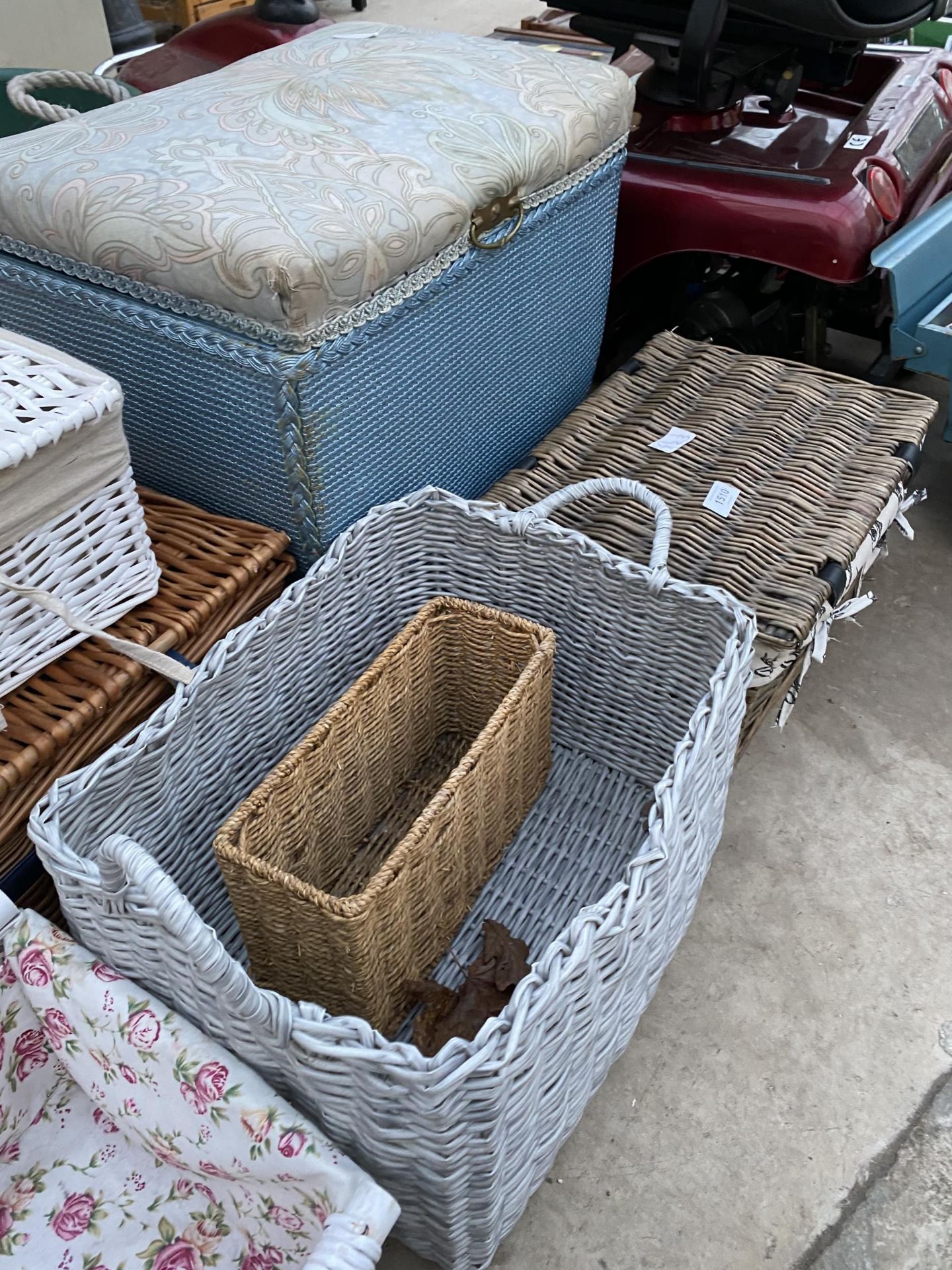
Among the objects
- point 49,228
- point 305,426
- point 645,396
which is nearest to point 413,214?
point 305,426

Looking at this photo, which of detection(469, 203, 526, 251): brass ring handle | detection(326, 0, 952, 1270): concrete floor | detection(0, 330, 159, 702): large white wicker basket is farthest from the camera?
detection(469, 203, 526, 251): brass ring handle

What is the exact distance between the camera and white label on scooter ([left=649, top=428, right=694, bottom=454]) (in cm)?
117

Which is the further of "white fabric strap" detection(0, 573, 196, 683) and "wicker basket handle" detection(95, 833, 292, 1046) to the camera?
"white fabric strap" detection(0, 573, 196, 683)

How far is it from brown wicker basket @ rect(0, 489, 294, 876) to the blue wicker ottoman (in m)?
0.05

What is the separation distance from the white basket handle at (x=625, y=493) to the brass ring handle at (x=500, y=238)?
0.82ft

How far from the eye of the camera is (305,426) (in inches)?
33.6

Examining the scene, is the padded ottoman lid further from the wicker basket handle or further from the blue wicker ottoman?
the wicker basket handle

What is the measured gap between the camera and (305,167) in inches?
34.7

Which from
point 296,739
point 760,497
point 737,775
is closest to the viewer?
point 296,739

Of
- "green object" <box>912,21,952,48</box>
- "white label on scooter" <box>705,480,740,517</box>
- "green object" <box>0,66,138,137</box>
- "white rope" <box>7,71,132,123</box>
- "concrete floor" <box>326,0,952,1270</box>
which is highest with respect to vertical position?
"white rope" <box>7,71,132,123</box>

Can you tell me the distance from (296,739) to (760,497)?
22.8 inches

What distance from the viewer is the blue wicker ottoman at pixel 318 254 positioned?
2.68ft

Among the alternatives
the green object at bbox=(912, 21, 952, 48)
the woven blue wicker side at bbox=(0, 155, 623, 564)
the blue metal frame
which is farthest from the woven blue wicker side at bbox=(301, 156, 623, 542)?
the green object at bbox=(912, 21, 952, 48)

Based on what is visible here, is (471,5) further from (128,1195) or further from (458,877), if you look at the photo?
(128,1195)
